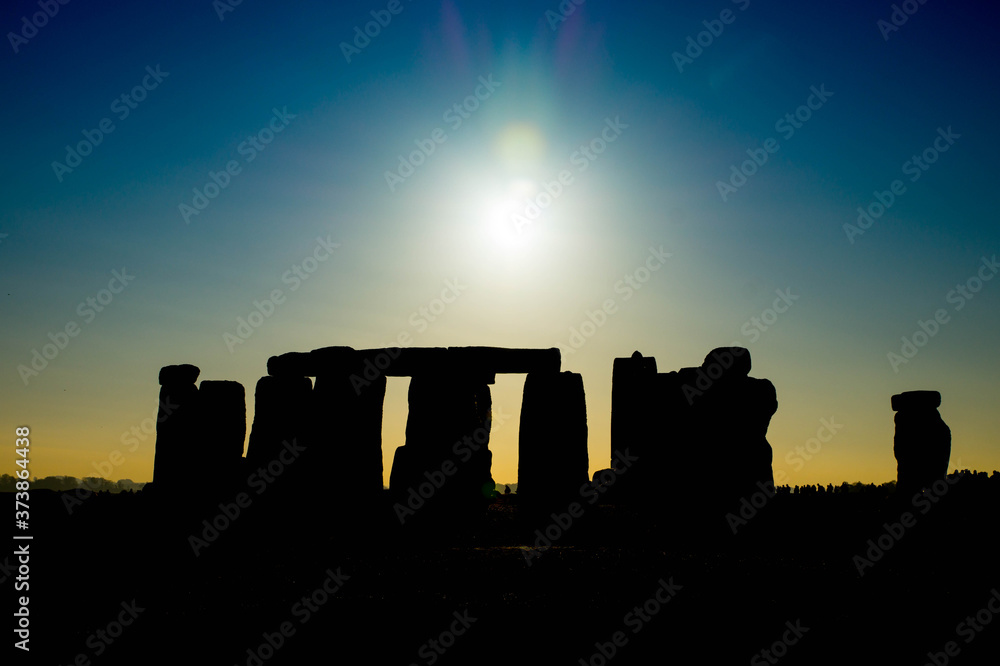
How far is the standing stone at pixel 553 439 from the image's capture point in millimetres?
13891

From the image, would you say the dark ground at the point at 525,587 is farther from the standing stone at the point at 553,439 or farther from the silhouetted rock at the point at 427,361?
the silhouetted rock at the point at 427,361

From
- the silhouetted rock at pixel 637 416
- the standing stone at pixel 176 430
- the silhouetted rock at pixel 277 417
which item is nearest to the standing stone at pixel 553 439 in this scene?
the silhouetted rock at pixel 637 416

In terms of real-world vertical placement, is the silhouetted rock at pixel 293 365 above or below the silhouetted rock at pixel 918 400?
above

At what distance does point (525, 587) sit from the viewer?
7.69m

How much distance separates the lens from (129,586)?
824 cm

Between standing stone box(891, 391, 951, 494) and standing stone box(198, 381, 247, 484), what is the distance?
14.3m

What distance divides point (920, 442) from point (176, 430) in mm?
15964

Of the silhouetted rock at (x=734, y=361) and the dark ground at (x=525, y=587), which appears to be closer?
the dark ground at (x=525, y=587)

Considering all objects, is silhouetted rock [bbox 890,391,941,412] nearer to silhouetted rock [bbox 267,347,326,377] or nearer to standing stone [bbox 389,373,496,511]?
standing stone [bbox 389,373,496,511]

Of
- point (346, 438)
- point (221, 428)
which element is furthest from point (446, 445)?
point (221, 428)

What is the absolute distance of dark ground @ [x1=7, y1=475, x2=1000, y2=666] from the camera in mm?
5668

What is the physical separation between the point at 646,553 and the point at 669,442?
15.7ft

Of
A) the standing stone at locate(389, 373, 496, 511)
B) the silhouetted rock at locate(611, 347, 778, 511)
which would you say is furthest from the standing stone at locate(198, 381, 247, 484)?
the silhouetted rock at locate(611, 347, 778, 511)

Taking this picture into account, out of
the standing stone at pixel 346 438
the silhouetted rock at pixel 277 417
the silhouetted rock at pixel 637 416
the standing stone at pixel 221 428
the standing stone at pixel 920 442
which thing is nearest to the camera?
the standing stone at pixel 346 438
